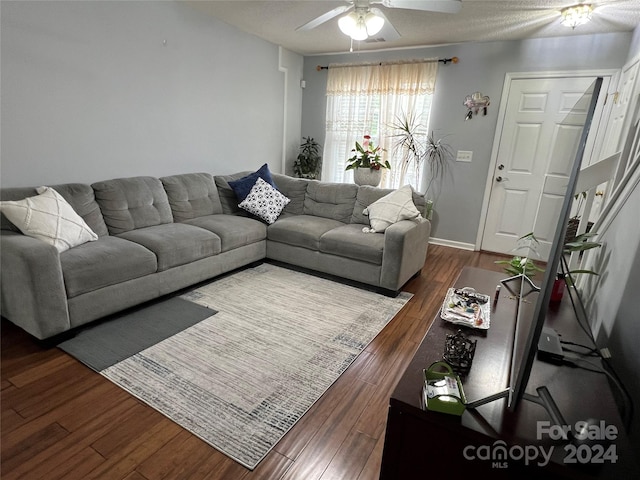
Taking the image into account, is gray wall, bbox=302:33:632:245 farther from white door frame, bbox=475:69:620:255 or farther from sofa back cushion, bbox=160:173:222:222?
sofa back cushion, bbox=160:173:222:222

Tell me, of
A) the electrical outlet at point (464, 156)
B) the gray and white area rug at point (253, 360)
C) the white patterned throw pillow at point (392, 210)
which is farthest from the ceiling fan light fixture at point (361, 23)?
the electrical outlet at point (464, 156)

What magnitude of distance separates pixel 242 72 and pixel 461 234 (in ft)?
11.4

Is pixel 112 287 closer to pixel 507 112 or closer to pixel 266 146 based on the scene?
pixel 266 146

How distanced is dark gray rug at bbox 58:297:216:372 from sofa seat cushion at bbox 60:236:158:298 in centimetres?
29

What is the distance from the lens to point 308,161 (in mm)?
5320

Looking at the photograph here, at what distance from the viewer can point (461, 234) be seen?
184 inches

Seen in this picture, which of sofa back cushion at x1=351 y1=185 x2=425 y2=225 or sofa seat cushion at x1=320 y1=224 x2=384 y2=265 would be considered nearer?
sofa seat cushion at x1=320 y1=224 x2=384 y2=265

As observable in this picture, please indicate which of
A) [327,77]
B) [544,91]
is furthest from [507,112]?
[327,77]

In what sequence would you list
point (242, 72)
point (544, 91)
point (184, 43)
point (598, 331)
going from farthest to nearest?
1. point (242, 72)
2. point (544, 91)
3. point (184, 43)
4. point (598, 331)

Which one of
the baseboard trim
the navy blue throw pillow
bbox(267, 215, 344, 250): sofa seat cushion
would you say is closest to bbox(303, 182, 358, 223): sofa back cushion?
bbox(267, 215, 344, 250): sofa seat cushion

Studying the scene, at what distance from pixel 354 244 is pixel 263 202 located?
1.15m

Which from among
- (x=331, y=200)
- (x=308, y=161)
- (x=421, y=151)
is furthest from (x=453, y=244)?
(x=308, y=161)

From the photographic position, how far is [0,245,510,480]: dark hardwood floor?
1409 millimetres

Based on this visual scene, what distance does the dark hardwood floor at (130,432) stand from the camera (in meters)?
1.41
